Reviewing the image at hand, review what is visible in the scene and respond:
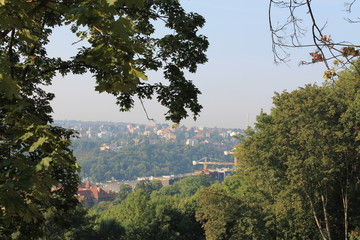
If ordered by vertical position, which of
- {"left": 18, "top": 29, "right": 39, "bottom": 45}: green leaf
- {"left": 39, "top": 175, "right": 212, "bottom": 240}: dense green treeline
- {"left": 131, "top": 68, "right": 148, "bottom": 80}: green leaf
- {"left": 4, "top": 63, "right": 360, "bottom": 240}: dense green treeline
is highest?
{"left": 18, "top": 29, "right": 39, "bottom": 45}: green leaf

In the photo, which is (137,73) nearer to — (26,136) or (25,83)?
(26,136)

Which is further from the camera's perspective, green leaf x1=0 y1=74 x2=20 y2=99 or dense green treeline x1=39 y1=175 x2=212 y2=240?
dense green treeline x1=39 y1=175 x2=212 y2=240

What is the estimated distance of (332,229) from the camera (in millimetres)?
20359

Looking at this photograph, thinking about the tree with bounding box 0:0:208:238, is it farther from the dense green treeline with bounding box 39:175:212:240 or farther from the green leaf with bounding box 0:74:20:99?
the dense green treeline with bounding box 39:175:212:240

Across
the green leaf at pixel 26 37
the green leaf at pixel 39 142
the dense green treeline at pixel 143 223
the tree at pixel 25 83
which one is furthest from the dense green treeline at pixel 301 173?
the green leaf at pixel 39 142

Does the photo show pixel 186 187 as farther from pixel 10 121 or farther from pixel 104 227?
pixel 10 121

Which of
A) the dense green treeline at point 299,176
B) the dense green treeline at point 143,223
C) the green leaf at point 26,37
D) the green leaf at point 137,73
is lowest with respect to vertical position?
the dense green treeline at point 143,223

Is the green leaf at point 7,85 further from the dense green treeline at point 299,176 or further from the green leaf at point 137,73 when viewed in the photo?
the dense green treeline at point 299,176

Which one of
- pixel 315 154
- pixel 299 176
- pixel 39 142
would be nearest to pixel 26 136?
pixel 39 142

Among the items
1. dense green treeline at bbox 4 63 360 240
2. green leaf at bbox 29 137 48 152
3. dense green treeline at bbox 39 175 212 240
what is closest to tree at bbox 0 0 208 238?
green leaf at bbox 29 137 48 152

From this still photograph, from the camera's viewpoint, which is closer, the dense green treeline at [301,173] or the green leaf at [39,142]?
the green leaf at [39,142]

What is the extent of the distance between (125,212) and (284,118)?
1762 cm

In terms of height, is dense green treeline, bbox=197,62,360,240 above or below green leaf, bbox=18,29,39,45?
below

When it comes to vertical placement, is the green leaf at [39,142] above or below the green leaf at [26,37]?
below
